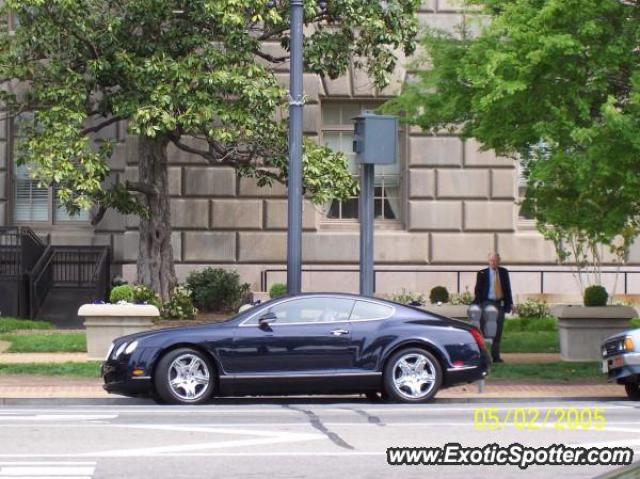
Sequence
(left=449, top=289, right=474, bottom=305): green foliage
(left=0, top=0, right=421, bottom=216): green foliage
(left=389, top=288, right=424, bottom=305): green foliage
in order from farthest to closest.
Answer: (left=389, top=288, right=424, bottom=305): green foliage < (left=449, top=289, right=474, bottom=305): green foliage < (left=0, top=0, right=421, bottom=216): green foliage

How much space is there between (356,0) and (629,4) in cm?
853

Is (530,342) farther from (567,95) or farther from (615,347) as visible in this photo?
(615,347)

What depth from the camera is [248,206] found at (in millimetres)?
31156

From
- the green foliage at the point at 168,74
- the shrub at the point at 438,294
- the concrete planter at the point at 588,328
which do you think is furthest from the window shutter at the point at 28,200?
the concrete planter at the point at 588,328

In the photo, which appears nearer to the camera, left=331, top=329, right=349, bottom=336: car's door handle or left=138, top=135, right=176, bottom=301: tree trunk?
left=331, top=329, right=349, bottom=336: car's door handle

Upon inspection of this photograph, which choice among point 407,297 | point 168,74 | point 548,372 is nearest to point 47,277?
point 168,74

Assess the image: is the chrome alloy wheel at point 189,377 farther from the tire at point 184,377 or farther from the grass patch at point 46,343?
the grass patch at point 46,343

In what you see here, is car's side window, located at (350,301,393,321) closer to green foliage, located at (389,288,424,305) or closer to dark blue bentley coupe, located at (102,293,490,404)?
dark blue bentley coupe, located at (102,293,490,404)

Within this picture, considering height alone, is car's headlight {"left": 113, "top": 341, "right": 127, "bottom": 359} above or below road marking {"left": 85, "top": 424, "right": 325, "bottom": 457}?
above

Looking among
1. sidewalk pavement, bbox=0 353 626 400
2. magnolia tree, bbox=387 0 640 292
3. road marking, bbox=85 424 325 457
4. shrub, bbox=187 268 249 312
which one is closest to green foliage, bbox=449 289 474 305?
shrub, bbox=187 268 249 312

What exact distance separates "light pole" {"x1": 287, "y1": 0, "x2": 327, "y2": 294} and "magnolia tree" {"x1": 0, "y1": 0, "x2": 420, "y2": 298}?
251 inches

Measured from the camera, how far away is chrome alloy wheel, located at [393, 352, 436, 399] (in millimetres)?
16891

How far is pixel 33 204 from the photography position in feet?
105

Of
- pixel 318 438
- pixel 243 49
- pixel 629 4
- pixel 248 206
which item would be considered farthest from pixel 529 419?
pixel 248 206
